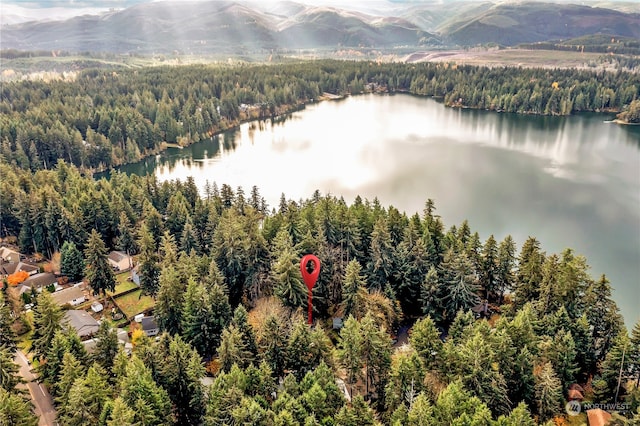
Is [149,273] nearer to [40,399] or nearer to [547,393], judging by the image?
[40,399]

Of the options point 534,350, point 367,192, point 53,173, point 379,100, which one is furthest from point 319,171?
point 379,100

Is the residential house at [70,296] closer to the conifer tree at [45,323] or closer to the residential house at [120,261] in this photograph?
the residential house at [120,261]

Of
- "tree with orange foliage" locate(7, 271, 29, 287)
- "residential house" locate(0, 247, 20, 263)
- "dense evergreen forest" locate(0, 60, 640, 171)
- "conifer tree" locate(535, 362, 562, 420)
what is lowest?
"tree with orange foliage" locate(7, 271, 29, 287)

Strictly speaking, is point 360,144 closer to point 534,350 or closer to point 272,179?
point 272,179

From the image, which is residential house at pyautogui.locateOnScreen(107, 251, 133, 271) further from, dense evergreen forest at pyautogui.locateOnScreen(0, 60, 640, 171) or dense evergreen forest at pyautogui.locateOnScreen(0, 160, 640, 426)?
dense evergreen forest at pyautogui.locateOnScreen(0, 60, 640, 171)

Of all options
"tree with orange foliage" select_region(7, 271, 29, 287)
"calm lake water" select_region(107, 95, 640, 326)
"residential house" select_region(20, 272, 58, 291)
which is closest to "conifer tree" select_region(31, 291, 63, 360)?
"residential house" select_region(20, 272, 58, 291)

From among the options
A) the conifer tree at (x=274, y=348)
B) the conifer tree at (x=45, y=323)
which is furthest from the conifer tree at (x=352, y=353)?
the conifer tree at (x=45, y=323)

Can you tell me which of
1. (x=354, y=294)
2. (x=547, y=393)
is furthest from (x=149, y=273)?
(x=547, y=393)
